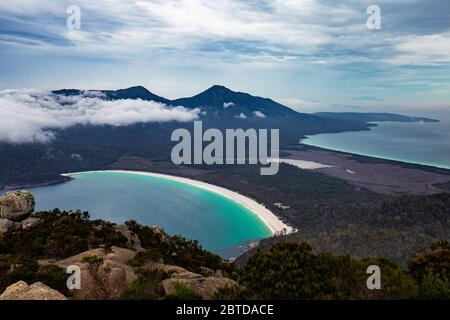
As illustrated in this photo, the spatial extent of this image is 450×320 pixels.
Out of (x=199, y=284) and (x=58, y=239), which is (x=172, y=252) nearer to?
(x=58, y=239)

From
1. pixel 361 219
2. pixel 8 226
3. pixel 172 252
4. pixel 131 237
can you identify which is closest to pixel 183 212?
pixel 361 219

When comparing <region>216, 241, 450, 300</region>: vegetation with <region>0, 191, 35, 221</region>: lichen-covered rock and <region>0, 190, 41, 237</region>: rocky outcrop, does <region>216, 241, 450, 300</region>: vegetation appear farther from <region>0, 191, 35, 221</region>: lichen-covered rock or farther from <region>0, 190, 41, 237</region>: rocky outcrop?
<region>0, 191, 35, 221</region>: lichen-covered rock

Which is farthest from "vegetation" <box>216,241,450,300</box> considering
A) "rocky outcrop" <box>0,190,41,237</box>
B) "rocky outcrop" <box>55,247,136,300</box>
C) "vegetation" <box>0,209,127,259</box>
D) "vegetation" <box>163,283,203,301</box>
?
"rocky outcrop" <box>0,190,41,237</box>

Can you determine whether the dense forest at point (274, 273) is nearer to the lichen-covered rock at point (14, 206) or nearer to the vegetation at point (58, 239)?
the vegetation at point (58, 239)
